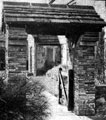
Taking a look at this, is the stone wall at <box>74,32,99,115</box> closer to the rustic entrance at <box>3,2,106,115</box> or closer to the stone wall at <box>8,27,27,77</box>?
the rustic entrance at <box>3,2,106,115</box>

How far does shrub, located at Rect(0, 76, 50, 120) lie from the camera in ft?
16.1

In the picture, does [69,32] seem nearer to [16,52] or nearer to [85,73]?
[85,73]

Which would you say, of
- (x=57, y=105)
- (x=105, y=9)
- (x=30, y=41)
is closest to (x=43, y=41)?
(x=30, y=41)

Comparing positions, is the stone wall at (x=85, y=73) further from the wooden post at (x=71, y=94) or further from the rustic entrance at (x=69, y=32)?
the wooden post at (x=71, y=94)

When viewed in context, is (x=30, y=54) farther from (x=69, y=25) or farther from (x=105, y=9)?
(x=69, y=25)

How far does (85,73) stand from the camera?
8328mm

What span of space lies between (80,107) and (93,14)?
325 cm

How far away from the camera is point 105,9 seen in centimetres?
1450

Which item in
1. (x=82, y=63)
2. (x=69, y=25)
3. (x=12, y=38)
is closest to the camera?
(x=12, y=38)

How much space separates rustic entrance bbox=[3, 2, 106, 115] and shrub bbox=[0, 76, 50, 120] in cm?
182

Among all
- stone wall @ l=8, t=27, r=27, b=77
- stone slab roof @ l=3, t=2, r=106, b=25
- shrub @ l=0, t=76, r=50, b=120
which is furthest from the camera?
stone slab roof @ l=3, t=2, r=106, b=25

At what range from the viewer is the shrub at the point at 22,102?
4918 millimetres

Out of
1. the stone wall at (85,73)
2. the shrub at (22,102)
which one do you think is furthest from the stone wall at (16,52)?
the stone wall at (85,73)

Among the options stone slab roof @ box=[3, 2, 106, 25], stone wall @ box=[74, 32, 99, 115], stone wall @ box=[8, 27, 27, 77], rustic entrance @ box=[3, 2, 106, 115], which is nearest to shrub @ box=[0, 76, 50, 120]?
stone wall @ box=[8, 27, 27, 77]
